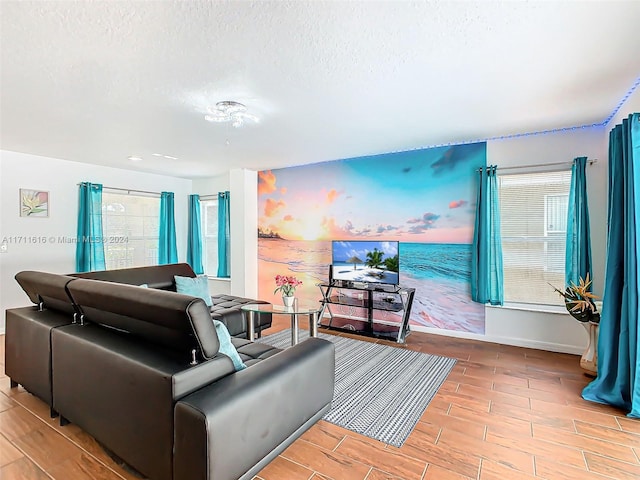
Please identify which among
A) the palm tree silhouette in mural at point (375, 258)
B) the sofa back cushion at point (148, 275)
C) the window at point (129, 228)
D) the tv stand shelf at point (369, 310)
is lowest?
the tv stand shelf at point (369, 310)

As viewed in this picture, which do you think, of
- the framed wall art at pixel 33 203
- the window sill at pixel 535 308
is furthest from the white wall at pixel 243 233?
the window sill at pixel 535 308

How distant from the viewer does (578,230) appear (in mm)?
3504

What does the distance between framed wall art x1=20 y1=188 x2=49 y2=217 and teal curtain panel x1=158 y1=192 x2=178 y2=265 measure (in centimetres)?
175

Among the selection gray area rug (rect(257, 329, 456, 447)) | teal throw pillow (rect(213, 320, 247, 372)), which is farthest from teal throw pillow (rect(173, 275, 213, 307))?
teal throw pillow (rect(213, 320, 247, 372))

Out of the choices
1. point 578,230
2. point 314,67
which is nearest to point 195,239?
point 314,67

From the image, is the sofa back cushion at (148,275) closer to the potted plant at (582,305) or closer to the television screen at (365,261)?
the television screen at (365,261)

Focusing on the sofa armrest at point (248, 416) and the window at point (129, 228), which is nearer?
the sofa armrest at point (248, 416)

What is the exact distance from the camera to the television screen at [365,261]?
14.4ft

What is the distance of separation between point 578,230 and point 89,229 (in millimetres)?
6409

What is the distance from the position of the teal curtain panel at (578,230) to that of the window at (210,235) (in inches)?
222

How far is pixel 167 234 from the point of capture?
627 cm

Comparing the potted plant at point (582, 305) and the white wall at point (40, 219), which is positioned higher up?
the white wall at point (40, 219)

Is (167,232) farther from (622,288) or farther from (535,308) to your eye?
(622,288)

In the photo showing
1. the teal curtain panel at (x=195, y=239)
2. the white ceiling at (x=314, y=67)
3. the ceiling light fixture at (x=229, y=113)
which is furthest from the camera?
the teal curtain panel at (x=195, y=239)
